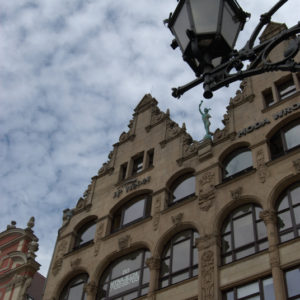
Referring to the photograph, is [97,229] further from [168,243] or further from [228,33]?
[228,33]

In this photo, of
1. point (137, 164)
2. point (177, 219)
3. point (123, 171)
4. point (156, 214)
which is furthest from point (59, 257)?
point (177, 219)

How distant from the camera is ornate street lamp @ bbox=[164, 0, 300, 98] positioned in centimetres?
746

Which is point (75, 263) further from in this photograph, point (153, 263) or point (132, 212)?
point (153, 263)

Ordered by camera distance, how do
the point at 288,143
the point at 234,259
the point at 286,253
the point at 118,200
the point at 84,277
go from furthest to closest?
1. the point at 118,200
2. the point at 84,277
3. the point at 288,143
4. the point at 234,259
5. the point at 286,253

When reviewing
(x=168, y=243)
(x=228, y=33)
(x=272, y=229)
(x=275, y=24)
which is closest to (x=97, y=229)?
(x=168, y=243)

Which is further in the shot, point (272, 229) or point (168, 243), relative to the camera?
point (168, 243)

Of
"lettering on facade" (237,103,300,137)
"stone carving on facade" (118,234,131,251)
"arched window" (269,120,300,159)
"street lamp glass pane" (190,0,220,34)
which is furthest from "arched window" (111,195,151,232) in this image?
"street lamp glass pane" (190,0,220,34)

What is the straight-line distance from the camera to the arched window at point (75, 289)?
2445 cm

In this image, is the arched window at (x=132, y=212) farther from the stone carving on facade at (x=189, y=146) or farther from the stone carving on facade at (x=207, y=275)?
the stone carving on facade at (x=207, y=275)

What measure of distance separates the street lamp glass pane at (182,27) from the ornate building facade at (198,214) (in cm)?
1161

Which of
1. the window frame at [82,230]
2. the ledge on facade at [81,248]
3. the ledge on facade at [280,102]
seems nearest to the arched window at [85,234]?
the window frame at [82,230]

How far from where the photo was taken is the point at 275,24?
91.4 ft

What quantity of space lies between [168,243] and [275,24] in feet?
44.6

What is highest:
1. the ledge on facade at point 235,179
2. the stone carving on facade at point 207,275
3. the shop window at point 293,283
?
the ledge on facade at point 235,179
